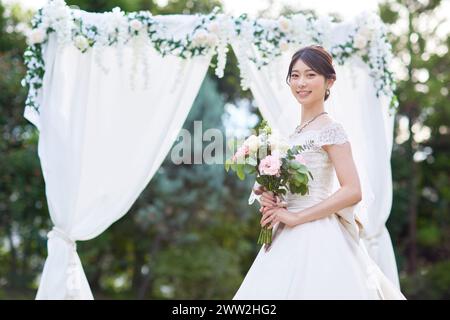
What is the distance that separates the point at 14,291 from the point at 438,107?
5955mm

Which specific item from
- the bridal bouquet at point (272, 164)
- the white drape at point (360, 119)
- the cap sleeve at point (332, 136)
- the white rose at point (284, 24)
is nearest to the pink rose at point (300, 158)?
the bridal bouquet at point (272, 164)

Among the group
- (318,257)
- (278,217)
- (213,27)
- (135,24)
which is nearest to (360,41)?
(213,27)

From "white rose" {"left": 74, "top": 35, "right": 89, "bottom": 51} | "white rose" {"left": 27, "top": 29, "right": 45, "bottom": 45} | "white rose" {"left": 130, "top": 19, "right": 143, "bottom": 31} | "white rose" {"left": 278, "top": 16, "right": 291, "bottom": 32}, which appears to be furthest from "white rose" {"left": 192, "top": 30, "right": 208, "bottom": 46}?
"white rose" {"left": 27, "top": 29, "right": 45, "bottom": 45}

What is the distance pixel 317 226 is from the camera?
2.82 metres

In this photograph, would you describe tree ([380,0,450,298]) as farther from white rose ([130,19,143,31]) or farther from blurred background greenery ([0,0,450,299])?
white rose ([130,19,143,31])

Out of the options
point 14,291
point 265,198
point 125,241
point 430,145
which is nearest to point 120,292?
point 125,241

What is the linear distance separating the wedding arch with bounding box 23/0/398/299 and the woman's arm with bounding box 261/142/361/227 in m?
1.65

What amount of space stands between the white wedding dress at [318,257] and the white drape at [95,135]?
1768mm

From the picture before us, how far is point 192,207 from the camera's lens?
8.38 metres

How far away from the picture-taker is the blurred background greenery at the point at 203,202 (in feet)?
26.1

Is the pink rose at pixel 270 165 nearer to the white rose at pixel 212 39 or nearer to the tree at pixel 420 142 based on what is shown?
the white rose at pixel 212 39

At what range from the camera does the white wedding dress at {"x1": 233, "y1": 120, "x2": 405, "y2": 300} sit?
8.83ft

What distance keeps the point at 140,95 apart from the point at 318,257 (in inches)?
89.6

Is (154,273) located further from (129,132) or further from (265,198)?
(265,198)
